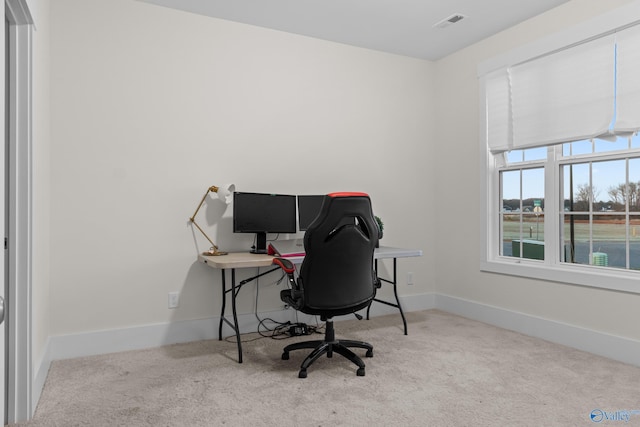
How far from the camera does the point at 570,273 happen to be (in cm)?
338

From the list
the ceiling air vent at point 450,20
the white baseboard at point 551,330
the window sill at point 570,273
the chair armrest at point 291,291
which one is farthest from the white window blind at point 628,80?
the chair armrest at point 291,291

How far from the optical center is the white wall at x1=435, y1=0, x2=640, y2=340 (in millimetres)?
3191

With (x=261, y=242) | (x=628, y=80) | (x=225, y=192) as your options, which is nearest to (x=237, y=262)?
(x=261, y=242)

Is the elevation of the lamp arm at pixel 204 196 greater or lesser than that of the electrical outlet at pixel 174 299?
greater

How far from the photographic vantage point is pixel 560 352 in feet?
10.5

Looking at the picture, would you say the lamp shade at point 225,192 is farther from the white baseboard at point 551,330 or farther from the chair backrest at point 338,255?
the white baseboard at point 551,330

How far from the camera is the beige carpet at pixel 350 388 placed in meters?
2.21

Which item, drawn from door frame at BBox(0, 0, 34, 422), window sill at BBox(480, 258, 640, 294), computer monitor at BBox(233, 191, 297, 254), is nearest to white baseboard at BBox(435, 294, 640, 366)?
window sill at BBox(480, 258, 640, 294)

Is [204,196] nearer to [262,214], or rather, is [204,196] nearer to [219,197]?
[219,197]

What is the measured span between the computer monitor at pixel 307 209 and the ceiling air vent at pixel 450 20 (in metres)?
1.85

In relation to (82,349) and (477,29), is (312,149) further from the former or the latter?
(82,349)

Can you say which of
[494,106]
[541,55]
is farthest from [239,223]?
[541,55]

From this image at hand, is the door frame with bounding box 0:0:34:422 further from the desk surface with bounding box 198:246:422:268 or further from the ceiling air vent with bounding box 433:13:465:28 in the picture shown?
the ceiling air vent with bounding box 433:13:465:28

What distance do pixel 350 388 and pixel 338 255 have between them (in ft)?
2.59
